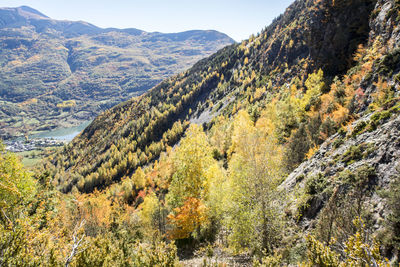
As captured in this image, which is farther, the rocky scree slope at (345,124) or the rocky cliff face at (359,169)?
the rocky scree slope at (345,124)

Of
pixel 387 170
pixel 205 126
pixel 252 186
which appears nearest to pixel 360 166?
pixel 387 170

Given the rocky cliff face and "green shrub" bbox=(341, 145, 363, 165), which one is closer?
the rocky cliff face

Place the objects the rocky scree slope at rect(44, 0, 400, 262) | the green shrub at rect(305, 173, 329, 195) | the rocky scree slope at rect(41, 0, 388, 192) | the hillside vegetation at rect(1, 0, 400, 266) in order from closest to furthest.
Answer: the hillside vegetation at rect(1, 0, 400, 266), the rocky scree slope at rect(44, 0, 400, 262), the green shrub at rect(305, 173, 329, 195), the rocky scree slope at rect(41, 0, 388, 192)

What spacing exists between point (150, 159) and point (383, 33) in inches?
5894

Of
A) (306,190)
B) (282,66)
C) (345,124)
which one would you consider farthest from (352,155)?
(282,66)

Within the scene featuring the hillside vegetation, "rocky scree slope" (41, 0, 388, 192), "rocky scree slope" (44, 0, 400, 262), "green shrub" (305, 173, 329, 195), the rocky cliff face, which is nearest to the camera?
the hillside vegetation

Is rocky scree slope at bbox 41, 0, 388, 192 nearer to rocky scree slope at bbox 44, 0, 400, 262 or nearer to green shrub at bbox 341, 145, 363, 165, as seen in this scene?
rocky scree slope at bbox 44, 0, 400, 262

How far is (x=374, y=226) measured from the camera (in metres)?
10.5

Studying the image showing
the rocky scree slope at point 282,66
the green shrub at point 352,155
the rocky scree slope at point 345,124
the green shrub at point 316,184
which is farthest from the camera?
the rocky scree slope at point 282,66

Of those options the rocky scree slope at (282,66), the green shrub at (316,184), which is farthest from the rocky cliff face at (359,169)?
the rocky scree slope at (282,66)

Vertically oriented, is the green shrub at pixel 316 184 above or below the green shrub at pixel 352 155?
below

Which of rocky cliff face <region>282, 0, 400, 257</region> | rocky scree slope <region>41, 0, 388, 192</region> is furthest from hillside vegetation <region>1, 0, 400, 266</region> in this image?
rocky scree slope <region>41, 0, 388, 192</region>

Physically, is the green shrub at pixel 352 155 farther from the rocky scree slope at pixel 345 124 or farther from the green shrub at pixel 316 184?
the green shrub at pixel 316 184

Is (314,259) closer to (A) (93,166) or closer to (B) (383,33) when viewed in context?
(B) (383,33)
